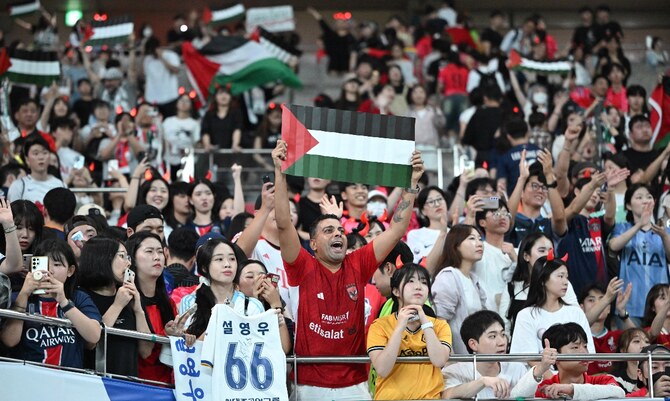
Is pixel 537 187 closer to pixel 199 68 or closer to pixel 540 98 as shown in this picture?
pixel 540 98

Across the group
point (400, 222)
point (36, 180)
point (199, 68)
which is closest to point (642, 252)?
point (400, 222)

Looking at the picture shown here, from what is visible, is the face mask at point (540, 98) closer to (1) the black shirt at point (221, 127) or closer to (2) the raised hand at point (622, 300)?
(1) the black shirt at point (221, 127)

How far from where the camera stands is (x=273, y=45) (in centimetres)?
1895

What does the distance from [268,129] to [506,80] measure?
4253 millimetres

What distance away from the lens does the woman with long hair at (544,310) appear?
980 cm

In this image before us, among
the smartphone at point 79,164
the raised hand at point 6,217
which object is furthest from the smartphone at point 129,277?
the smartphone at point 79,164

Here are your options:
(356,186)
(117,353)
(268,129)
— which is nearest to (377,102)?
(268,129)

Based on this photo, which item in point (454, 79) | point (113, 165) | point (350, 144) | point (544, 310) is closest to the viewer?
point (350, 144)

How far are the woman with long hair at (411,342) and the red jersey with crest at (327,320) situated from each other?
0.26 m

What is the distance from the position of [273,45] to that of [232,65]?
0.84 meters

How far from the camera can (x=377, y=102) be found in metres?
17.9

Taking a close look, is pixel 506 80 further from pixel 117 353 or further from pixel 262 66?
pixel 117 353

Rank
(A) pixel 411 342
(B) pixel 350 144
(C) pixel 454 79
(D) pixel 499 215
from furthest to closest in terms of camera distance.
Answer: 1. (C) pixel 454 79
2. (D) pixel 499 215
3. (B) pixel 350 144
4. (A) pixel 411 342

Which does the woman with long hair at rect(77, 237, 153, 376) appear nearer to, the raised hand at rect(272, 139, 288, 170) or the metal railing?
the metal railing
